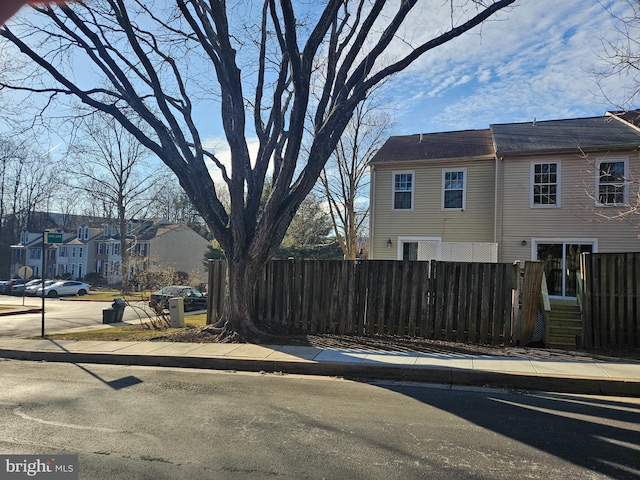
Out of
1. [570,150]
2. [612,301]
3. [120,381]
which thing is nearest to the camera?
[120,381]

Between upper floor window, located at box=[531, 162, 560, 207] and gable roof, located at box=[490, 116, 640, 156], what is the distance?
0.61 meters

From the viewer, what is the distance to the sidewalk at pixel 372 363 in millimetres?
6121

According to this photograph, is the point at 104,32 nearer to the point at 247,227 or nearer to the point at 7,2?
the point at 247,227

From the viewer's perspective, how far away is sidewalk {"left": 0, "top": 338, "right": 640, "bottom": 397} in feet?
20.1

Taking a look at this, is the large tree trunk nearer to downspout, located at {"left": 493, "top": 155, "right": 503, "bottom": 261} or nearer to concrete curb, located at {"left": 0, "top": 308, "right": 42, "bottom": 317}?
downspout, located at {"left": 493, "top": 155, "right": 503, "bottom": 261}

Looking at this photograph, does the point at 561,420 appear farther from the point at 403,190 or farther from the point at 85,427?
the point at 403,190

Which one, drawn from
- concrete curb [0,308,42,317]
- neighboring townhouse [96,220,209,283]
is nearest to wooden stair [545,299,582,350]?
concrete curb [0,308,42,317]

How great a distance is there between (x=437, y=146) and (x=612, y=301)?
1132 centimetres

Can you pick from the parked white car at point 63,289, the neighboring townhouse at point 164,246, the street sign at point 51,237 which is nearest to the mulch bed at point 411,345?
the street sign at point 51,237

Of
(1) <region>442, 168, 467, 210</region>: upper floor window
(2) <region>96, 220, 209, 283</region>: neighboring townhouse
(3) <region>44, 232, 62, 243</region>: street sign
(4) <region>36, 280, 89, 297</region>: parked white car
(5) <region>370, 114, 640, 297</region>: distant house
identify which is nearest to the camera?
(3) <region>44, 232, 62, 243</region>: street sign

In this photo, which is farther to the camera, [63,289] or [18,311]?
[63,289]

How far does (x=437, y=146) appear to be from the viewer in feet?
59.2

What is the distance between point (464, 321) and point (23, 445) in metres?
7.45

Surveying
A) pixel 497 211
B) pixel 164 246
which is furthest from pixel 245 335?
pixel 164 246
